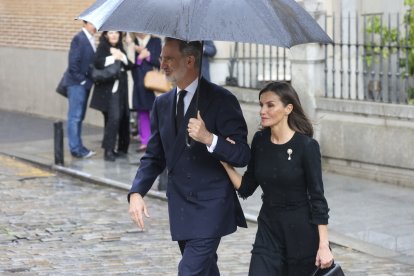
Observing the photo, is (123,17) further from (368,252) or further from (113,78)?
(113,78)

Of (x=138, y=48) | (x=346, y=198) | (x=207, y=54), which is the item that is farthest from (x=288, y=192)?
(x=207, y=54)

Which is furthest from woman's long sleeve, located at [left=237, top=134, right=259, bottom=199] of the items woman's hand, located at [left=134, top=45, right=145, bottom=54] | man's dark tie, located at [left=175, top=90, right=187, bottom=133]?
woman's hand, located at [left=134, top=45, right=145, bottom=54]

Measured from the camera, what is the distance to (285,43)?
511 cm

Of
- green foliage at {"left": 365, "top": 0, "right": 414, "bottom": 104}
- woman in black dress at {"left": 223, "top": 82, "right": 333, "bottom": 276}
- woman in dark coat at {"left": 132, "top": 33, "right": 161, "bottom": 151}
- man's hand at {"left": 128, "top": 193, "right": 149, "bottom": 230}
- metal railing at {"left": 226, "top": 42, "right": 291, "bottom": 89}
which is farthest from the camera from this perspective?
woman in dark coat at {"left": 132, "top": 33, "right": 161, "bottom": 151}

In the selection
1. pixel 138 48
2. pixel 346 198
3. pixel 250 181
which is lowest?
pixel 346 198

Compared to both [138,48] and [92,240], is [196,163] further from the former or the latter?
[138,48]

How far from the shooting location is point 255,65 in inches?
547

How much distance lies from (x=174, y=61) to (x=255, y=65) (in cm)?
835

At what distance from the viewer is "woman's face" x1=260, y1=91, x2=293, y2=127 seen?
5520mm

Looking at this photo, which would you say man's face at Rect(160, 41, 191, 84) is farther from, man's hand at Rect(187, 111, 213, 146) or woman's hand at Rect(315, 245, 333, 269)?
woman's hand at Rect(315, 245, 333, 269)

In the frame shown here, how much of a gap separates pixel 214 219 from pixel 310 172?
60 cm

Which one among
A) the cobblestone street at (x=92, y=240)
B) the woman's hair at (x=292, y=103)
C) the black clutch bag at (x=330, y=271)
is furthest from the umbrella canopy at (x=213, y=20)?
the cobblestone street at (x=92, y=240)

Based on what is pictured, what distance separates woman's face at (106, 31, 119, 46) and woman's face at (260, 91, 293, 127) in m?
8.22

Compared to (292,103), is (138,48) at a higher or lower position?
lower
